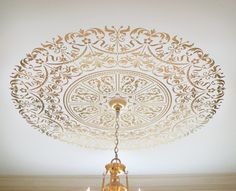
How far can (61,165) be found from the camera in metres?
3.73

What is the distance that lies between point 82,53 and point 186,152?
1727 mm

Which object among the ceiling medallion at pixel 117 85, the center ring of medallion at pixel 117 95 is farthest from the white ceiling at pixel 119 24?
the center ring of medallion at pixel 117 95

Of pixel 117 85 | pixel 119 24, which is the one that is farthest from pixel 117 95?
pixel 119 24

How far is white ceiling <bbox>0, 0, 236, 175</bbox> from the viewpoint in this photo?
1.99m

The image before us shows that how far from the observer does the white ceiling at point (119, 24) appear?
1993 mm

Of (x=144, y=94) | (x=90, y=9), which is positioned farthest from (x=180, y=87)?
(x=90, y=9)

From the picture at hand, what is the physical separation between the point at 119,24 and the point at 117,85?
58 centimetres

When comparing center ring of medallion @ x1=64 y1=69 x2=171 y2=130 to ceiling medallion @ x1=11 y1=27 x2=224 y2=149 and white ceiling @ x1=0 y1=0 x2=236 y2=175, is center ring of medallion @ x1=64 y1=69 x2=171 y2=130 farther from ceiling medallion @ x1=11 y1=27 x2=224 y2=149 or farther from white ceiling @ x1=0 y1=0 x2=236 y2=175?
white ceiling @ x1=0 y1=0 x2=236 y2=175

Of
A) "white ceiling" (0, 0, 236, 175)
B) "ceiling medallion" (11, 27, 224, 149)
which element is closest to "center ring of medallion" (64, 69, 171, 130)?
"ceiling medallion" (11, 27, 224, 149)

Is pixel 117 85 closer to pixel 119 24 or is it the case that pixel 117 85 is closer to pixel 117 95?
pixel 117 95

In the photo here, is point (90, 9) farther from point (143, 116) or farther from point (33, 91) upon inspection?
point (143, 116)

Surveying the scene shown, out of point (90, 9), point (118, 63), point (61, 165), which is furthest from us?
point (61, 165)

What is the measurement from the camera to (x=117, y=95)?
8.72 feet

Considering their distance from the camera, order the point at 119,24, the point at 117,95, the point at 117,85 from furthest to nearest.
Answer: the point at 117,95 < the point at 117,85 < the point at 119,24
